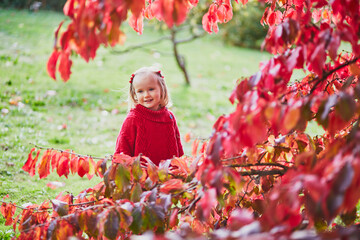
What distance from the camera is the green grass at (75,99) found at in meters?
4.01

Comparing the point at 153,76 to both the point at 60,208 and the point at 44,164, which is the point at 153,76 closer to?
the point at 44,164

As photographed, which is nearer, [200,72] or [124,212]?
[124,212]

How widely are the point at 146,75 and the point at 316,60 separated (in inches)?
67.7

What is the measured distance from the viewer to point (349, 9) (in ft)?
4.24

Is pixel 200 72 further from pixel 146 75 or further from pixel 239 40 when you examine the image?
pixel 146 75

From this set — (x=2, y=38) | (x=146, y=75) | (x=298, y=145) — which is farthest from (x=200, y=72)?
(x=298, y=145)

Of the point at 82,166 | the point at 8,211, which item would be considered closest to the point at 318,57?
the point at 82,166

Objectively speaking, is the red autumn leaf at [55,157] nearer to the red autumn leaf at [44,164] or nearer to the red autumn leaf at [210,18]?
the red autumn leaf at [44,164]

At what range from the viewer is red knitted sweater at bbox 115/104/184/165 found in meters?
2.71

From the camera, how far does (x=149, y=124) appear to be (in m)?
2.75

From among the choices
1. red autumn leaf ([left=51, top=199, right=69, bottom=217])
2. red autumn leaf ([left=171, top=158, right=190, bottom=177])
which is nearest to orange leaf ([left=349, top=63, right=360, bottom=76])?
red autumn leaf ([left=171, top=158, right=190, bottom=177])

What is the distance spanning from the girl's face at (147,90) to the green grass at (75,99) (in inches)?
53.8

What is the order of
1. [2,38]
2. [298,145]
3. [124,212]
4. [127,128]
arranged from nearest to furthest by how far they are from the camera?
[124,212] → [298,145] → [127,128] → [2,38]

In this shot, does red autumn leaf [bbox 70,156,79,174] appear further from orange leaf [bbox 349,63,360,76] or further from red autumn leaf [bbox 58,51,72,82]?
orange leaf [bbox 349,63,360,76]
